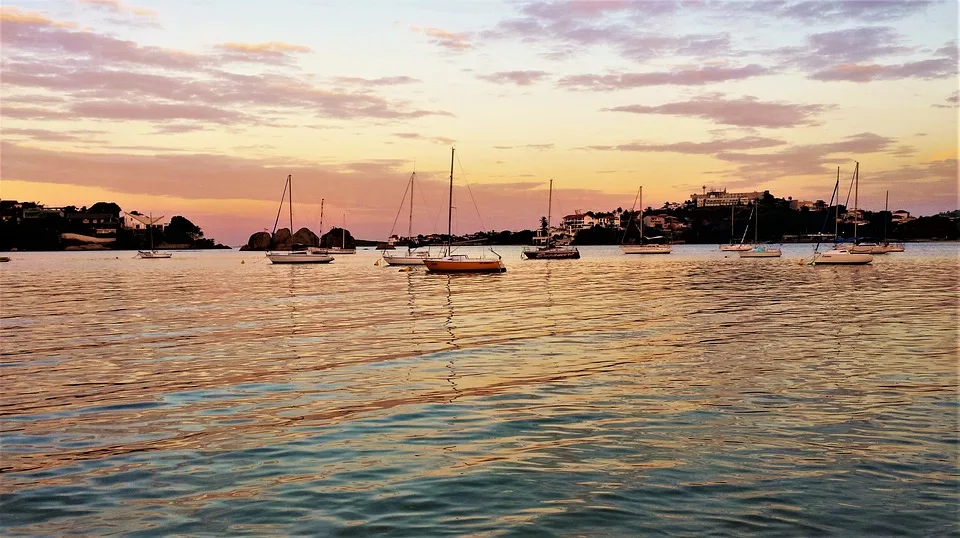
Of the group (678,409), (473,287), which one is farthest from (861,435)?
(473,287)

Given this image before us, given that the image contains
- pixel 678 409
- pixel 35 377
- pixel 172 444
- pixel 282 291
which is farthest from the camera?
pixel 282 291

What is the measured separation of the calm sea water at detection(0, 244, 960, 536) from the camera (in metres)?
8.64

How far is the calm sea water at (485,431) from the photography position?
340 inches


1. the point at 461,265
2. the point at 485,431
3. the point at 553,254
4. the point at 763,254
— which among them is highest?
the point at 763,254

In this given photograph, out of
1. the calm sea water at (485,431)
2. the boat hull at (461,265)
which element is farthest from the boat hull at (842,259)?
the calm sea water at (485,431)

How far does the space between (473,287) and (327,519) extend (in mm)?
50005

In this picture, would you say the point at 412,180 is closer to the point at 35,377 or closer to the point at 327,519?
the point at 35,377

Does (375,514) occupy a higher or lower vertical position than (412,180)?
lower

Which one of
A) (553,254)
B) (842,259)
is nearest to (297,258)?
(553,254)

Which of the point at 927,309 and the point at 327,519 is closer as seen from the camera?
the point at 327,519

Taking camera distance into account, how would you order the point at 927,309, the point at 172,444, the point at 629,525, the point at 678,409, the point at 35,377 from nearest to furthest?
1. the point at 629,525
2. the point at 172,444
3. the point at 678,409
4. the point at 35,377
5. the point at 927,309

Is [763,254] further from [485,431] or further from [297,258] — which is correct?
[485,431]

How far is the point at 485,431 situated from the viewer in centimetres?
1269

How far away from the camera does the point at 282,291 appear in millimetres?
56438
